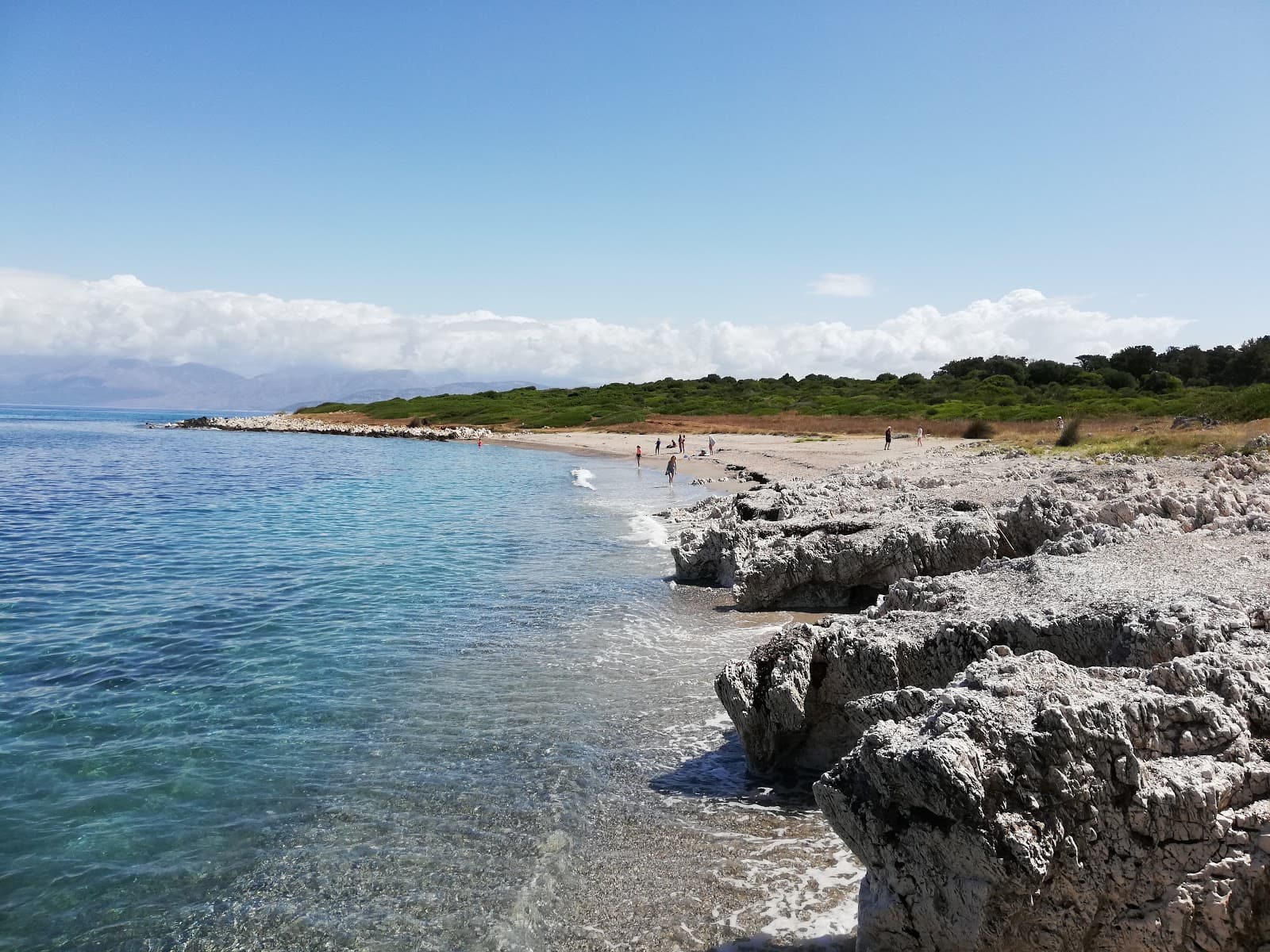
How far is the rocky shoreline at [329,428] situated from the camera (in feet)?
304

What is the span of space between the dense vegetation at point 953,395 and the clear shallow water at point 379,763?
3381 cm

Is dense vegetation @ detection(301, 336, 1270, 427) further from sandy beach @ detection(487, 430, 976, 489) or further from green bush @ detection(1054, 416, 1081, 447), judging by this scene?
sandy beach @ detection(487, 430, 976, 489)

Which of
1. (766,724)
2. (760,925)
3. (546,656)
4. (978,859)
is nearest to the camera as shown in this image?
(978,859)

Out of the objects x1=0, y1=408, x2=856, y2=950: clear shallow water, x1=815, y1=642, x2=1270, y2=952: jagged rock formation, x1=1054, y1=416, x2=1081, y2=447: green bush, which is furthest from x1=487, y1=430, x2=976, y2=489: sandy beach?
x1=815, y1=642, x2=1270, y2=952: jagged rock formation

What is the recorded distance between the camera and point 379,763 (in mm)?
8797

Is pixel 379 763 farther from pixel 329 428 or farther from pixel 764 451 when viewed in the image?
pixel 329 428

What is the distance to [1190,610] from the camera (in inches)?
265

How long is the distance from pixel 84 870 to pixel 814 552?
36.0ft

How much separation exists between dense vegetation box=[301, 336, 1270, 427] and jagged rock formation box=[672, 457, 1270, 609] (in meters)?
24.2

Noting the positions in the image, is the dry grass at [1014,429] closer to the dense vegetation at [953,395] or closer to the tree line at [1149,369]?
the dense vegetation at [953,395]

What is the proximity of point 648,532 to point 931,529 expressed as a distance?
12.3 metres

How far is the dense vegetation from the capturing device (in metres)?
63.1

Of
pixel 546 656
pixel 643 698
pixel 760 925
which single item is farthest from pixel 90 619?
pixel 760 925

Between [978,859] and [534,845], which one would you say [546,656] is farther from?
[978,859]
